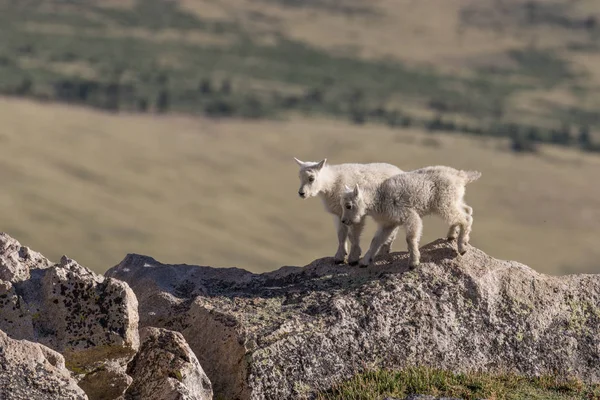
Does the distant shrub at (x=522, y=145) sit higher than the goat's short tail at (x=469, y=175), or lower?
lower

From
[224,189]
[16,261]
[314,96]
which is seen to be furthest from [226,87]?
[16,261]

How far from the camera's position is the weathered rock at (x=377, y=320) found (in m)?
15.2

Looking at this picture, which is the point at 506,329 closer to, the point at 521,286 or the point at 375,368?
the point at 521,286

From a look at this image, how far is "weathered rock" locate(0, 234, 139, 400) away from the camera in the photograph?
1389 cm

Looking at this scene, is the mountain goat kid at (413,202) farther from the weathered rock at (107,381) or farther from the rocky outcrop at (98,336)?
the weathered rock at (107,381)

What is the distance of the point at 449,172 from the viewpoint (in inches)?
705

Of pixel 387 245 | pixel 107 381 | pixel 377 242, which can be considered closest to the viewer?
pixel 107 381

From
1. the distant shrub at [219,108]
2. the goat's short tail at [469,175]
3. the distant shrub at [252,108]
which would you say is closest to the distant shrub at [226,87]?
the distant shrub at [252,108]

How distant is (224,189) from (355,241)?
116463mm

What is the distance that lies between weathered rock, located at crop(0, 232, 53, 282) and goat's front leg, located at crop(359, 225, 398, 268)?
471 centimetres

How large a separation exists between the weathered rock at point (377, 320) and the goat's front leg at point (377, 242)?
17 cm

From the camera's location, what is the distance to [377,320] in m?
15.8

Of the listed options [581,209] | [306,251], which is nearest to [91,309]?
[306,251]

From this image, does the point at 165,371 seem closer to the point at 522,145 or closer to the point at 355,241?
the point at 355,241
